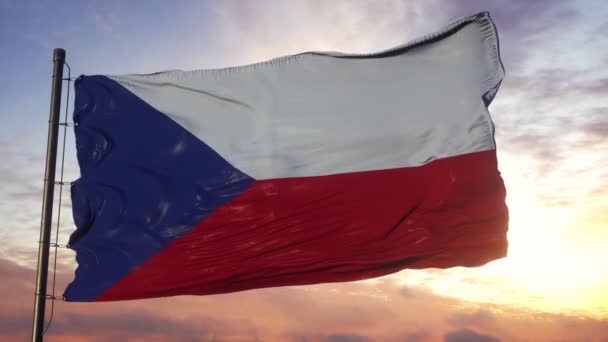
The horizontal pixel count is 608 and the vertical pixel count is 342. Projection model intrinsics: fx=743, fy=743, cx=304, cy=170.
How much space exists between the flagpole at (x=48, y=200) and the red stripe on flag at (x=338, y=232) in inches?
43.5

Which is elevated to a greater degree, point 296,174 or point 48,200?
point 296,174

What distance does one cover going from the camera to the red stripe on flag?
31.6ft

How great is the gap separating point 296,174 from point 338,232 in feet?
3.31

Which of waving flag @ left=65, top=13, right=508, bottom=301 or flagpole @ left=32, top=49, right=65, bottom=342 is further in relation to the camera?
waving flag @ left=65, top=13, right=508, bottom=301

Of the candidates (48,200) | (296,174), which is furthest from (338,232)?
(48,200)

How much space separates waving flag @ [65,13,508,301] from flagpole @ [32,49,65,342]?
2.64 ft

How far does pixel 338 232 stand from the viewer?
985cm

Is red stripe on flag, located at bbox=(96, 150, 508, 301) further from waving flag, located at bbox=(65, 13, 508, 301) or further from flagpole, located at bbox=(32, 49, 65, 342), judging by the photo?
flagpole, located at bbox=(32, 49, 65, 342)

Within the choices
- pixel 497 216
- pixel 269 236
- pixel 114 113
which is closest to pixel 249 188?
pixel 269 236

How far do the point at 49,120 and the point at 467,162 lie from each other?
5.58 metres

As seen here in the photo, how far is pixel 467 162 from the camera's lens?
9.60 m

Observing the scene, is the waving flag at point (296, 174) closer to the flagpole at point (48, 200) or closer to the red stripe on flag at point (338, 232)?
the red stripe on flag at point (338, 232)

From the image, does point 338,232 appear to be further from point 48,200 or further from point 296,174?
point 48,200

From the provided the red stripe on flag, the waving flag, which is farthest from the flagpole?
the red stripe on flag
